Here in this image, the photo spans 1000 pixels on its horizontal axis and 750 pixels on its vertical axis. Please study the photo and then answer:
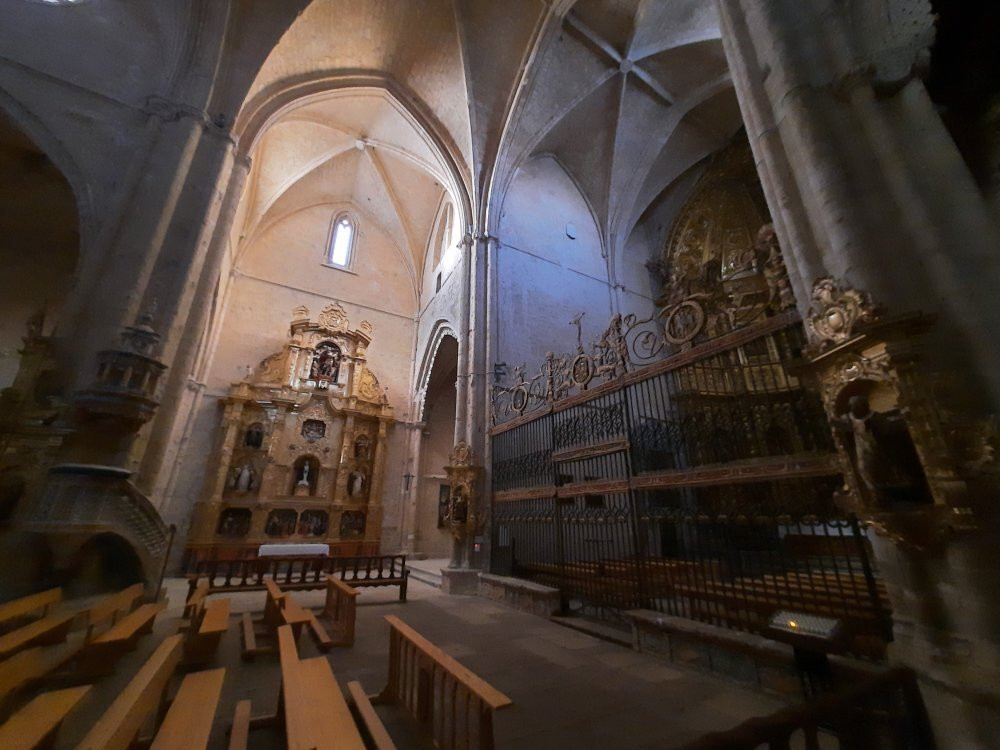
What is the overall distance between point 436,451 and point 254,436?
6142mm

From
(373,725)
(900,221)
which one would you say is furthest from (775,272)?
(373,725)

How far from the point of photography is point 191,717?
1.79 meters

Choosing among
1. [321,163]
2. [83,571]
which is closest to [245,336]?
[321,163]

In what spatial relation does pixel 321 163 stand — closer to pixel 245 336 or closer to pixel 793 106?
pixel 245 336

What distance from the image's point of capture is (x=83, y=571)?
192 inches

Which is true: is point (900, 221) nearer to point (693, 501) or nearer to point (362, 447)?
point (693, 501)

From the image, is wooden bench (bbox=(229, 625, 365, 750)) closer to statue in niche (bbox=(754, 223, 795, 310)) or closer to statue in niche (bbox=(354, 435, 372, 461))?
statue in niche (bbox=(754, 223, 795, 310))

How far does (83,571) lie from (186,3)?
9.87 m

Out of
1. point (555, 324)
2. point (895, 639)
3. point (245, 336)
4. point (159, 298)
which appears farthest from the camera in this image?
point (245, 336)

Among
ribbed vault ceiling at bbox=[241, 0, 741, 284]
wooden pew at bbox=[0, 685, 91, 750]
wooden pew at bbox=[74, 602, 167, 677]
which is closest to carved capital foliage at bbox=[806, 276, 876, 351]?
wooden pew at bbox=[0, 685, 91, 750]

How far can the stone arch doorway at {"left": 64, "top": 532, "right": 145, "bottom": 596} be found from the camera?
479cm

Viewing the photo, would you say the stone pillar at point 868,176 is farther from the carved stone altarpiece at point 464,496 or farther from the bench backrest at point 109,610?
the bench backrest at point 109,610

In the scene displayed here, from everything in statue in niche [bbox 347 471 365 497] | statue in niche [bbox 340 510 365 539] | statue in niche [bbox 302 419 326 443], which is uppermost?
statue in niche [bbox 302 419 326 443]

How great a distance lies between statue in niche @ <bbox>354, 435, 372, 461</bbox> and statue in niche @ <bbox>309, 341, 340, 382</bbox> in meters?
2.31
